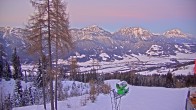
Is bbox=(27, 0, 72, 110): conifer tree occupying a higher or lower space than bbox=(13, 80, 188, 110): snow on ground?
higher

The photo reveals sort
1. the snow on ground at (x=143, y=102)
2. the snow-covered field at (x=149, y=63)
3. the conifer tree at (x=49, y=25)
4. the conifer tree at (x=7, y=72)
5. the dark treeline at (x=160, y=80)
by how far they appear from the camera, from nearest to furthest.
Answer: the conifer tree at (x=49, y=25)
the snow on ground at (x=143, y=102)
the dark treeline at (x=160, y=80)
the conifer tree at (x=7, y=72)
the snow-covered field at (x=149, y=63)

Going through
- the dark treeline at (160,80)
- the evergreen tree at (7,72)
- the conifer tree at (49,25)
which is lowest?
the dark treeline at (160,80)

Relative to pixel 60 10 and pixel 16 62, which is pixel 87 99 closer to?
pixel 60 10

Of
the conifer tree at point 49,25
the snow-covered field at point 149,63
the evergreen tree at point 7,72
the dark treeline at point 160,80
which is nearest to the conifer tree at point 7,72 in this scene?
the evergreen tree at point 7,72

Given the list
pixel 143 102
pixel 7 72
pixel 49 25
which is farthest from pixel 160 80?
pixel 49 25

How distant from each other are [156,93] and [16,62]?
49.5ft

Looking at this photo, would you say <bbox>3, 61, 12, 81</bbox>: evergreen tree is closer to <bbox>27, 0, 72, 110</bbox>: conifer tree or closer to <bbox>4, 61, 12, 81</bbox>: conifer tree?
<bbox>4, 61, 12, 81</bbox>: conifer tree

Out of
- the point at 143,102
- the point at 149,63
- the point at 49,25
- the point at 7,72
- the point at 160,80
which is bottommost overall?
the point at 160,80

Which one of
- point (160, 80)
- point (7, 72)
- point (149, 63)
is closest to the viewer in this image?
point (160, 80)

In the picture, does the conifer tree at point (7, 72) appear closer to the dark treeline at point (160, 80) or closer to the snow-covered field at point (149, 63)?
the dark treeline at point (160, 80)

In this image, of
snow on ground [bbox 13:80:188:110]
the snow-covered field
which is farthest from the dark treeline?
snow on ground [bbox 13:80:188:110]

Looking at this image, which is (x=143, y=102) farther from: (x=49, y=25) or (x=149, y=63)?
(x=149, y=63)

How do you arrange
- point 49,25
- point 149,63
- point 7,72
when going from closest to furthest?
point 49,25, point 7,72, point 149,63

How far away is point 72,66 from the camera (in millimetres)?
21828
